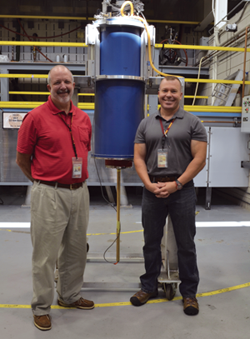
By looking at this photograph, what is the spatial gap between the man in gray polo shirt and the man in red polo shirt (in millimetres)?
476

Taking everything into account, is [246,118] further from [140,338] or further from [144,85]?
[140,338]

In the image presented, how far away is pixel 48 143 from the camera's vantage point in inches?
73.3

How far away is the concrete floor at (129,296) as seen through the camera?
1897 millimetres

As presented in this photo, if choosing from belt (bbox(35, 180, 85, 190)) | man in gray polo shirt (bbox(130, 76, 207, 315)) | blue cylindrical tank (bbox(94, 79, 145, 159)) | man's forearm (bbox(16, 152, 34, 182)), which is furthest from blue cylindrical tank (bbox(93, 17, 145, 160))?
man's forearm (bbox(16, 152, 34, 182))

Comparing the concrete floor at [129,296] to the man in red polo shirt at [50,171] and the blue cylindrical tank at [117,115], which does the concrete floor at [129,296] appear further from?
the blue cylindrical tank at [117,115]

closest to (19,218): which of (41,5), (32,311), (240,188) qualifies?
(32,311)

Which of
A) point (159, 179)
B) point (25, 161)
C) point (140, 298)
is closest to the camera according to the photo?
point (25, 161)

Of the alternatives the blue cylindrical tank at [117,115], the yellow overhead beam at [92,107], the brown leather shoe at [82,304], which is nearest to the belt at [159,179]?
the blue cylindrical tank at [117,115]

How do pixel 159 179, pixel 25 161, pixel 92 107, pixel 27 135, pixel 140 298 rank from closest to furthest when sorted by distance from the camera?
pixel 27 135 → pixel 25 161 → pixel 159 179 → pixel 140 298 → pixel 92 107

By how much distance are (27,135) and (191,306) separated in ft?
5.14

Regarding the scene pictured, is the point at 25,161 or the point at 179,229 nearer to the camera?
the point at 25,161

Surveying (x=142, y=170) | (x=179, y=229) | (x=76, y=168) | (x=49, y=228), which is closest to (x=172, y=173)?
(x=142, y=170)

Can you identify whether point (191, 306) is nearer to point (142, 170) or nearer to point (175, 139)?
point (142, 170)

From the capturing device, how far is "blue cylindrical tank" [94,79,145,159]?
231cm
